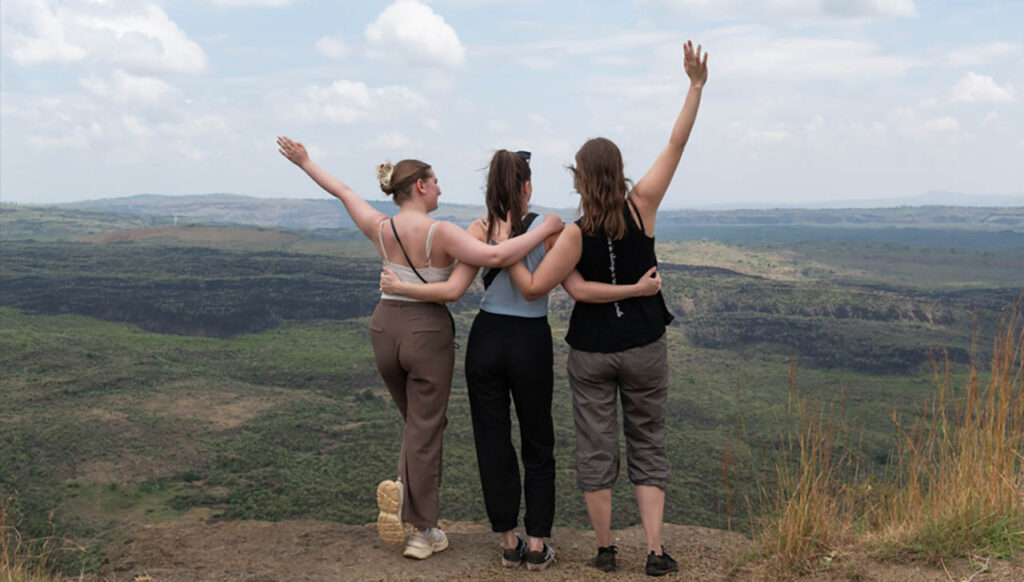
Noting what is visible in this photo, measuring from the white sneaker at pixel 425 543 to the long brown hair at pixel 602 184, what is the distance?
164 centimetres

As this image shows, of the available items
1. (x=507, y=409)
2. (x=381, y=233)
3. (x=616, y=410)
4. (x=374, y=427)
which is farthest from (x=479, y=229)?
(x=374, y=427)

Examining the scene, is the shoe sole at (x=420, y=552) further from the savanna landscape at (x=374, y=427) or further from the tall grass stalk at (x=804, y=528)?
the tall grass stalk at (x=804, y=528)

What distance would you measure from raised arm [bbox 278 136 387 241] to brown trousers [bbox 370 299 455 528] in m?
0.35

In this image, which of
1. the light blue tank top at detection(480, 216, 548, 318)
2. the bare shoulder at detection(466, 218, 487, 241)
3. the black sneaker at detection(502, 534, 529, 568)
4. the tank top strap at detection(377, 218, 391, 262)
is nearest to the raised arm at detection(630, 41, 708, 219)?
the light blue tank top at detection(480, 216, 548, 318)

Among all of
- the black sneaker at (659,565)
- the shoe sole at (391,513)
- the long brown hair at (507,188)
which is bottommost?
the black sneaker at (659,565)

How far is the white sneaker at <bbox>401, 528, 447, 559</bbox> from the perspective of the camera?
3885 millimetres

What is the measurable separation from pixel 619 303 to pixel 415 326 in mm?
855

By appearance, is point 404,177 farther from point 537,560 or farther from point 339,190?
point 537,560

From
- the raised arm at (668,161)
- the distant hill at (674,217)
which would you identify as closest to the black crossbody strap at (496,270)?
the raised arm at (668,161)

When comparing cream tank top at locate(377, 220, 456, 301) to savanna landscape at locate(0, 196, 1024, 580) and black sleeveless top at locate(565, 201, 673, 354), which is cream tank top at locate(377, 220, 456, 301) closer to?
black sleeveless top at locate(565, 201, 673, 354)

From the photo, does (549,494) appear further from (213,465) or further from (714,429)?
(714,429)

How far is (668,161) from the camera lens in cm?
337

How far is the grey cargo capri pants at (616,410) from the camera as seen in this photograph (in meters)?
3.41

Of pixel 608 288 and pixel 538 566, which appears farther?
pixel 538 566
